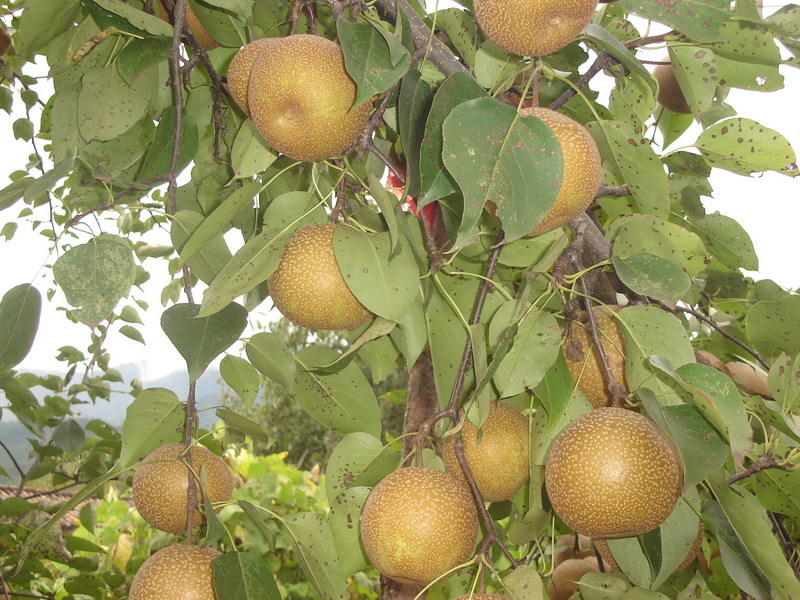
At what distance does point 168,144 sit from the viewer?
914 millimetres

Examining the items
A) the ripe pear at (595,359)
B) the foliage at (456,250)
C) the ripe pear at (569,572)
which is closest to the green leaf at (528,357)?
the foliage at (456,250)

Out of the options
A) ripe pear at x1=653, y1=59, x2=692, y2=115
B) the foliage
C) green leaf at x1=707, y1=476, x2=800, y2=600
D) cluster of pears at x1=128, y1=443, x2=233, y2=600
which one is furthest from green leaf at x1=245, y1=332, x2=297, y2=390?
ripe pear at x1=653, y1=59, x2=692, y2=115

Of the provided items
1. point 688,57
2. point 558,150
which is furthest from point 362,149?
point 688,57

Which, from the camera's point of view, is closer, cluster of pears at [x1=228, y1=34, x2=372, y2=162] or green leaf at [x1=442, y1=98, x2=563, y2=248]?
green leaf at [x1=442, y1=98, x2=563, y2=248]

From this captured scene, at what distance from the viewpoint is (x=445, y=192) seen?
0.60 metres

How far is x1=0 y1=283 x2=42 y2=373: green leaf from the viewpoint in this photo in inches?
27.7

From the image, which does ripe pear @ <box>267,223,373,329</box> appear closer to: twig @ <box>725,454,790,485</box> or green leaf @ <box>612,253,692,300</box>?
green leaf @ <box>612,253,692,300</box>

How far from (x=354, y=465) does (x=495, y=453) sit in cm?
15

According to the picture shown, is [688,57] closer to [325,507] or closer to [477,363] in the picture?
[477,363]

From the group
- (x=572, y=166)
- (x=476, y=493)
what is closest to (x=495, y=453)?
(x=476, y=493)

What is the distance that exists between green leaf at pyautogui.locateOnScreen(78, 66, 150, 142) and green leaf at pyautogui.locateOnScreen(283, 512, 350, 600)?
508 millimetres

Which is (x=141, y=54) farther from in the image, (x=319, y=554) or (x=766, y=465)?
(x=766, y=465)

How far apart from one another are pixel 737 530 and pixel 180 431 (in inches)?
23.3

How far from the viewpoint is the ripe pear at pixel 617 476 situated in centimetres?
58
